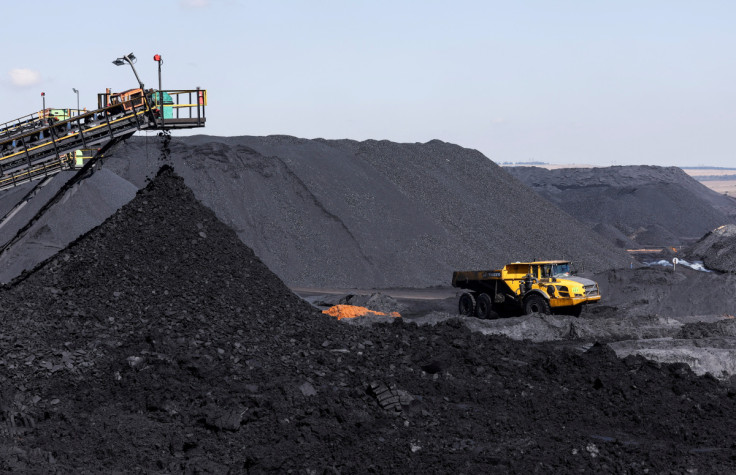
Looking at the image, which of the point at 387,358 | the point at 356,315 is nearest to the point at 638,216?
the point at 356,315

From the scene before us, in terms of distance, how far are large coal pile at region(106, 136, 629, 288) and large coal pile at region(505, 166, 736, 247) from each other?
608 inches

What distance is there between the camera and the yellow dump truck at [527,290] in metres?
24.5

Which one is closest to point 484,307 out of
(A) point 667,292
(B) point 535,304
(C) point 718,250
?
(B) point 535,304

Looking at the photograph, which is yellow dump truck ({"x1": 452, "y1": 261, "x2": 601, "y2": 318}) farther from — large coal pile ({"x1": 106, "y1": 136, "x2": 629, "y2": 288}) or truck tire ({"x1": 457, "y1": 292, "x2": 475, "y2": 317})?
large coal pile ({"x1": 106, "y1": 136, "x2": 629, "y2": 288})

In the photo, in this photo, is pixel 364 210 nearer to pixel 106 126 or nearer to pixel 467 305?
pixel 467 305

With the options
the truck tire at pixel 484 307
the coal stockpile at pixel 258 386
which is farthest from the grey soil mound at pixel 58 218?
the truck tire at pixel 484 307

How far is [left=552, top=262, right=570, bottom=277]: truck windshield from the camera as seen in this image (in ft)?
82.9

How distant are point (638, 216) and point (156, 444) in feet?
207

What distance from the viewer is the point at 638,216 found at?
69.6 m

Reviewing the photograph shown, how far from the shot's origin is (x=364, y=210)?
41.2 meters

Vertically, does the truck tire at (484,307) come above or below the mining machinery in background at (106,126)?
below

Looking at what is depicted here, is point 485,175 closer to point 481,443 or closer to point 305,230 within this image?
point 305,230

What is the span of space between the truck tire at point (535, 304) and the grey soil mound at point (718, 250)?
2106 cm

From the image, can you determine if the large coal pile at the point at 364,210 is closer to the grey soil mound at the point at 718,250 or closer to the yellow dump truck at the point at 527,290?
the grey soil mound at the point at 718,250
